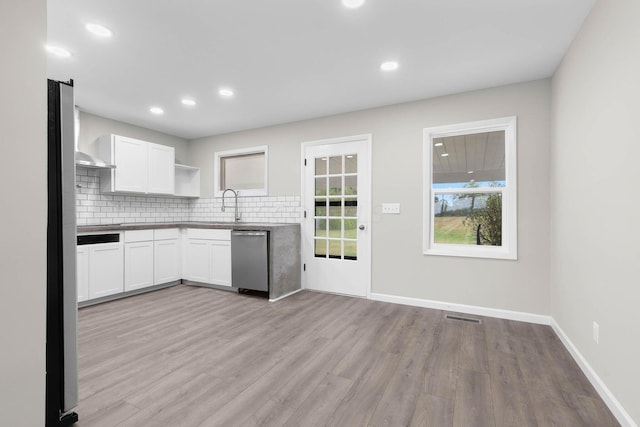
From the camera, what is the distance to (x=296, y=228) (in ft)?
14.2

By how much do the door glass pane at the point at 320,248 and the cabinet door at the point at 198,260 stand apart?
1.59 metres

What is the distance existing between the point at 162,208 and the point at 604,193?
5.53 metres

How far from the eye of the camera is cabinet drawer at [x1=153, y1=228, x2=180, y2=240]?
14.2 feet

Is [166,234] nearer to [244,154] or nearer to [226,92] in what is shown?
[244,154]

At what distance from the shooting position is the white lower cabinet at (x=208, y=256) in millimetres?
4270

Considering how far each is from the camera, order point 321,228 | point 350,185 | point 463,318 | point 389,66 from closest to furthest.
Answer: point 389,66
point 463,318
point 350,185
point 321,228

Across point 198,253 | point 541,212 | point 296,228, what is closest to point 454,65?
point 541,212

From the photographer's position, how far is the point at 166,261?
445 cm

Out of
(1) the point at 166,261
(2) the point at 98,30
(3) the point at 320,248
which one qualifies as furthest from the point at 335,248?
(2) the point at 98,30

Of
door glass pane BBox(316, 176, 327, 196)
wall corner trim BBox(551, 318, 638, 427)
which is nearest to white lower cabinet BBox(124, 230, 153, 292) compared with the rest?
door glass pane BBox(316, 176, 327, 196)

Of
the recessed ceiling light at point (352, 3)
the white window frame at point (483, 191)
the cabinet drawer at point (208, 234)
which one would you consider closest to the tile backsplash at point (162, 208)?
the cabinet drawer at point (208, 234)

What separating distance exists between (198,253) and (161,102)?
7.08 ft

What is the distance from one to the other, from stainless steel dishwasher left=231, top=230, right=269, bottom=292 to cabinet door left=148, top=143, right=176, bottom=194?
1.52 metres

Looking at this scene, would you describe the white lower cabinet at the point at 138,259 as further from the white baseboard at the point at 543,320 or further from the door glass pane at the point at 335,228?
the white baseboard at the point at 543,320
